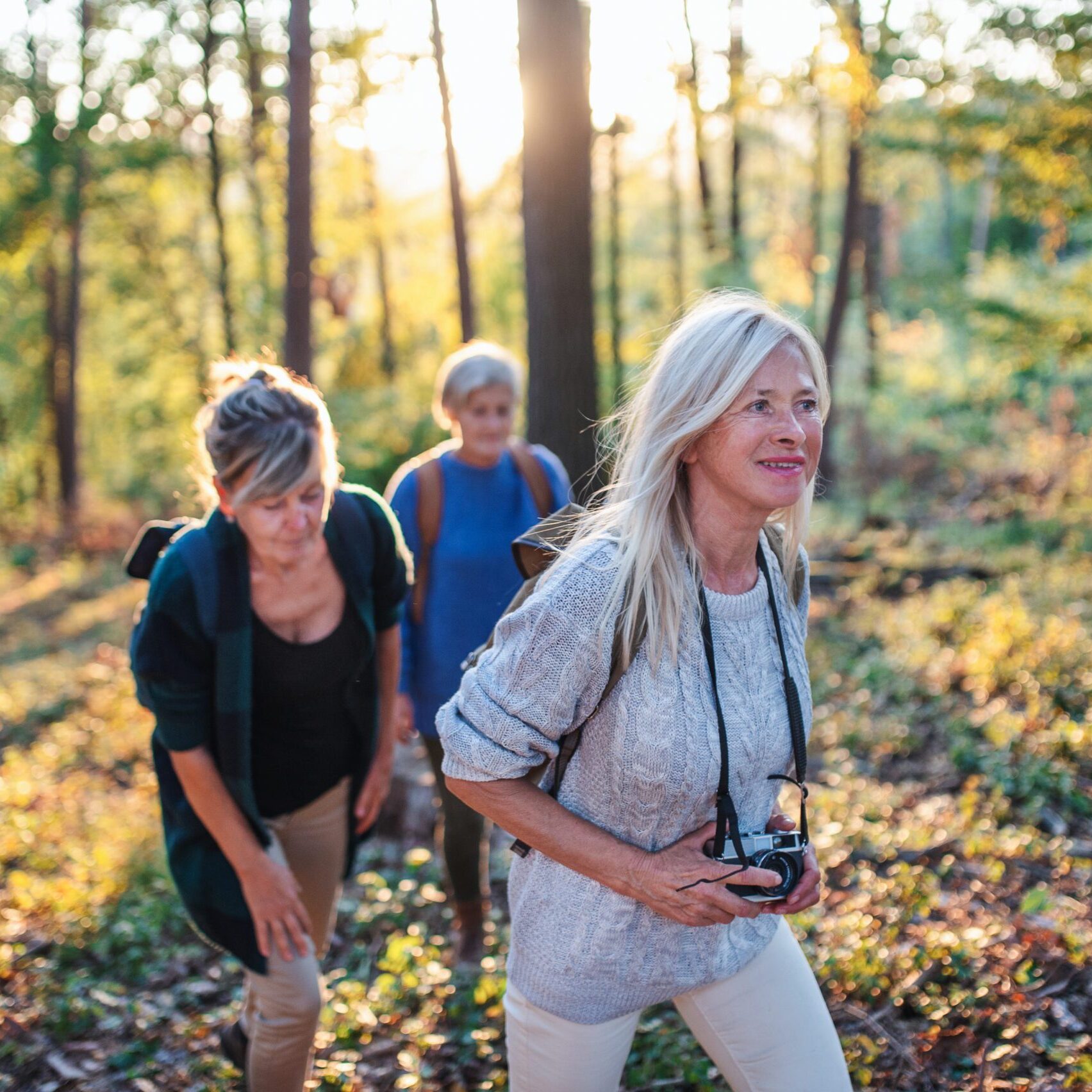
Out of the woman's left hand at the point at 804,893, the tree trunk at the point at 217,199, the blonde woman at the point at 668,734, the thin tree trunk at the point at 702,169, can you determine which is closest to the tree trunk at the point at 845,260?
the thin tree trunk at the point at 702,169

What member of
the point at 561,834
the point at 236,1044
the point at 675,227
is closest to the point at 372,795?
the point at 236,1044

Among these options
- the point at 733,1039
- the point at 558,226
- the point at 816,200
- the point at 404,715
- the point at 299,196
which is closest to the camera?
the point at 733,1039

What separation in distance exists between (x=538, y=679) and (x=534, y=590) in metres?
0.22

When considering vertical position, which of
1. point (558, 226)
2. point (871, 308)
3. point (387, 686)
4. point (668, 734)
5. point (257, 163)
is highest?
point (257, 163)

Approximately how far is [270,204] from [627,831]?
73.0ft

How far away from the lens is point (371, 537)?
326cm

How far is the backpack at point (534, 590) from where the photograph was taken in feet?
6.83

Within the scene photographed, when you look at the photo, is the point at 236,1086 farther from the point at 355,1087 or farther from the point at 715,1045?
the point at 715,1045

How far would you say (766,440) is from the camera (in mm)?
2145

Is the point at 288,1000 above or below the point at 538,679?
below

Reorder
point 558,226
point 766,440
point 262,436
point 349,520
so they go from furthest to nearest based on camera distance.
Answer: point 558,226
point 349,520
point 262,436
point 766,440

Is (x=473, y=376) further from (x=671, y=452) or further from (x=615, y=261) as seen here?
(x=615, y=261)

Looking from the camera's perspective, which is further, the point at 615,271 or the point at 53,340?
the point at 53,340

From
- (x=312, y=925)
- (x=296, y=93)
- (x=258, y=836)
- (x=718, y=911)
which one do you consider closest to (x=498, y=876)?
(x=312, y=925)
